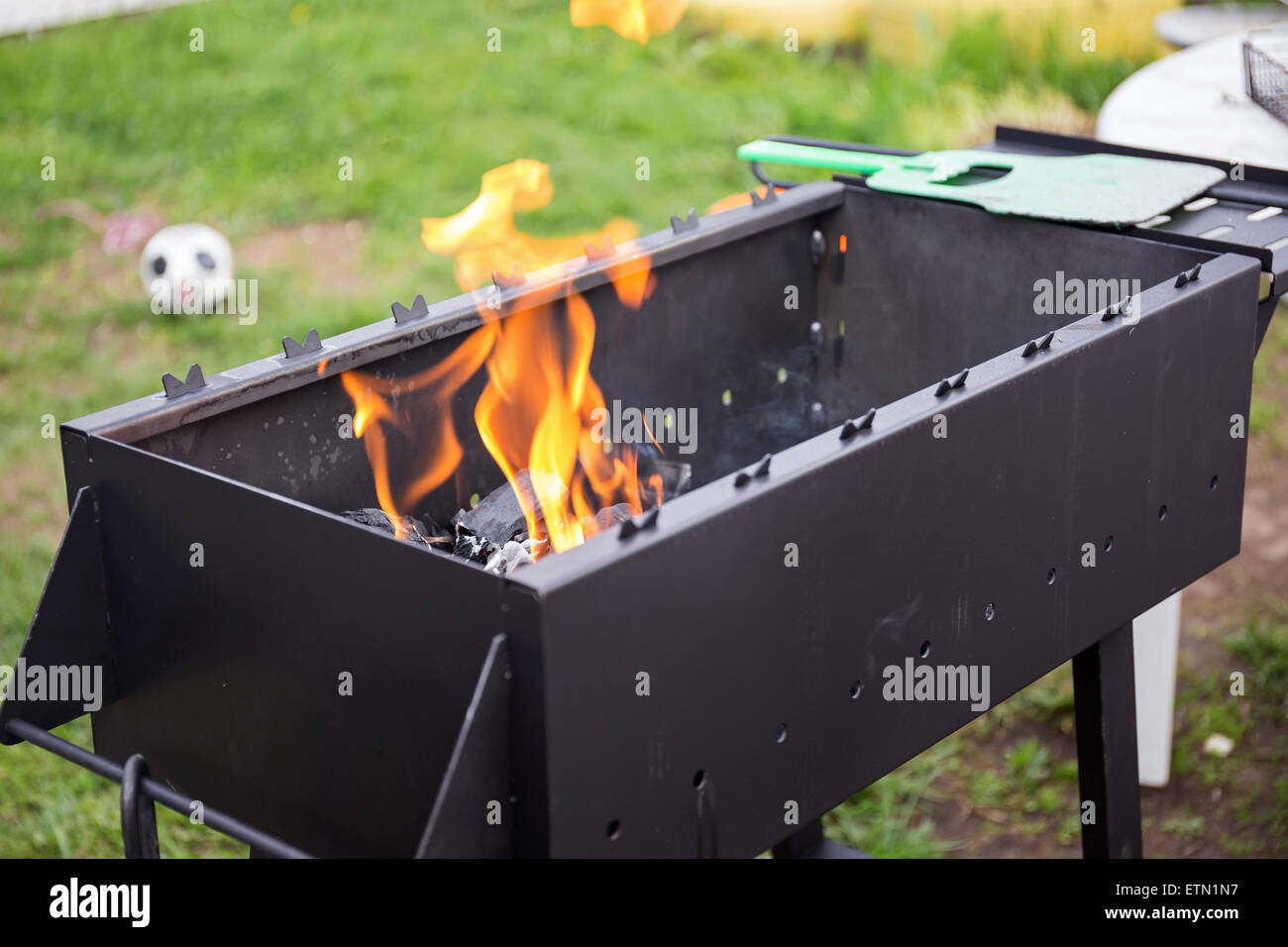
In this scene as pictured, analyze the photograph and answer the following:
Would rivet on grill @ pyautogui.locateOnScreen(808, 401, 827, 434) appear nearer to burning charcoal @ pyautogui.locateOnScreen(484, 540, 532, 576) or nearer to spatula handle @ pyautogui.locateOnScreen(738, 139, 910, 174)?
spatula handle @ pyautogui.locateOnScreen(738, 139, 910, 174)

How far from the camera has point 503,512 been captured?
6.31ft

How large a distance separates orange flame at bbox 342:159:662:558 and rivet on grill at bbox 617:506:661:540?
0.51 meters

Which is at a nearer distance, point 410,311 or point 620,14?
point 410,311

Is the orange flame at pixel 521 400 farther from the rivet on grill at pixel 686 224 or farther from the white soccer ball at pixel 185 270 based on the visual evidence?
the white soccer ball at pixel 185 270

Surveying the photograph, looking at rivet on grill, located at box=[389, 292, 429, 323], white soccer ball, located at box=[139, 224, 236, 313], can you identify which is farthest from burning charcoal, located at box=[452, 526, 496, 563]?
white soccer ball, located at box=[139, 224, 236, 313]

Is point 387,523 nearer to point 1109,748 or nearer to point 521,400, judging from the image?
point 521,400

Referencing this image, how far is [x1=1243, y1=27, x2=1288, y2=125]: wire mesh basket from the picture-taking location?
2.63 meters

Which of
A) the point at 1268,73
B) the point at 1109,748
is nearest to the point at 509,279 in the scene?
the point at 1109,748

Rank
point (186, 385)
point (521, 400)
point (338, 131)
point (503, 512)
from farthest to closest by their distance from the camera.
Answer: point (338, 131)
point (521, 400)
point (503, 512)
point (186, 385)

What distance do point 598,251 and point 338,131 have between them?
179 inches

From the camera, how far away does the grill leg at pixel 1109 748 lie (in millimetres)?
2004

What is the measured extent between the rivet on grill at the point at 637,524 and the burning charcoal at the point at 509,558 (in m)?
0.46

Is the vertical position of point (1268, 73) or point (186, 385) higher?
point (1268, 73)
